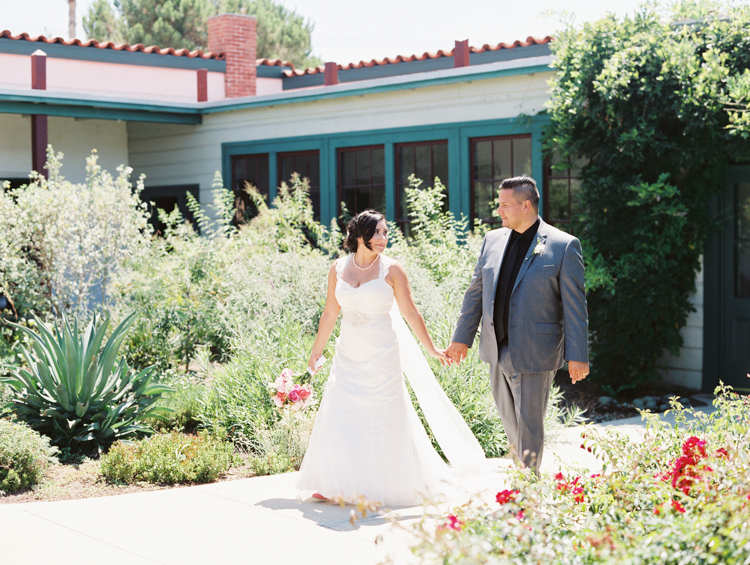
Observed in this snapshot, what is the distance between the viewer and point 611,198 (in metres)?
8.73

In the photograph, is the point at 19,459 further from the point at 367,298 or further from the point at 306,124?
the point at 306,124

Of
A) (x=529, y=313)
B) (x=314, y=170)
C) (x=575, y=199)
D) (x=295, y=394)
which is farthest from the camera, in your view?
(x=314, y=170)

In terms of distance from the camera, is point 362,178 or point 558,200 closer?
point 558,200

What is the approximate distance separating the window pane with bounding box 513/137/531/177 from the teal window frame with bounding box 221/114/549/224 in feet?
0.53

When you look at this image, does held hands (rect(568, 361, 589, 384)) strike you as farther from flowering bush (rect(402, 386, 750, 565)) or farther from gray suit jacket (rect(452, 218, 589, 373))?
flowering bush (rect(402, 386, 750, 565))

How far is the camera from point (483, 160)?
10984 millimetres

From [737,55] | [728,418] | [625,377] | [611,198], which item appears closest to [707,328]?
[625,377]

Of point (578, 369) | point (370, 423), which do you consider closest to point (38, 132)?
point (370, 423)

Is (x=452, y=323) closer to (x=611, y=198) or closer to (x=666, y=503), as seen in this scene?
(x=611, y=198)

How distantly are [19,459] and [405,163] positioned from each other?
7.38 meters

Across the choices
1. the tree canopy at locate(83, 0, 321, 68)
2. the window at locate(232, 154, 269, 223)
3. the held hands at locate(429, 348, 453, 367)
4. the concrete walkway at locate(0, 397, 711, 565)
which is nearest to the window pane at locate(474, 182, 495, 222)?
the window at locate(232, 154, 269, 223)

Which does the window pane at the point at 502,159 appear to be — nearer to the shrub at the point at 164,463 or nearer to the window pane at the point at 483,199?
the window pane at the point at 483,199

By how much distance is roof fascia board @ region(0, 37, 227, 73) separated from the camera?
591 inches

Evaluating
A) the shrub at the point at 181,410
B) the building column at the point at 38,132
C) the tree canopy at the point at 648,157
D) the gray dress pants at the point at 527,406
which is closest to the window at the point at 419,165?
the tree canopy at the point at 648,157
